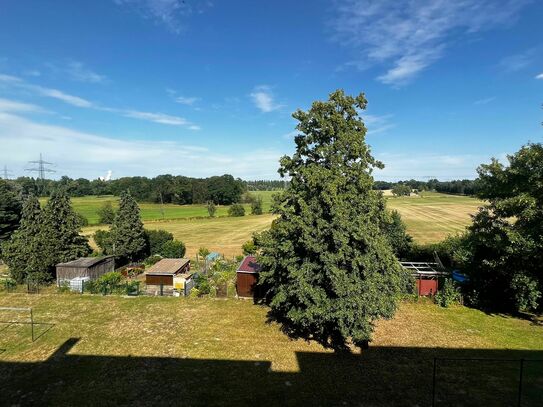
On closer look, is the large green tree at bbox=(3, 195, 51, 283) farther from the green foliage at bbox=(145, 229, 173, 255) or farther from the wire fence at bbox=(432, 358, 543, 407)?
the wire fence at bbox=(432, 358, 543, 407)

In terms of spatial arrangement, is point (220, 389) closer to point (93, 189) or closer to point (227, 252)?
point (227, 252)

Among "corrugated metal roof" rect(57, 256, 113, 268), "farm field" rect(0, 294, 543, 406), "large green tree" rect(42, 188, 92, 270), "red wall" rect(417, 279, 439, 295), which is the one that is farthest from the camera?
"large green tree" rect(42, 188, 92, 270)

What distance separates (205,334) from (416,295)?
51.5ft

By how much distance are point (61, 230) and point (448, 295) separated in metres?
34.2

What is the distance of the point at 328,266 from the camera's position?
51.6 feet

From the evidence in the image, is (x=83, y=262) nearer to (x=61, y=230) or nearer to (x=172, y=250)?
(x=61, y=230)

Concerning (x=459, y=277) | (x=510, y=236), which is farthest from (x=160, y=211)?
(x=510, y=236)

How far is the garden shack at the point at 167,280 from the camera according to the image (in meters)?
27.6

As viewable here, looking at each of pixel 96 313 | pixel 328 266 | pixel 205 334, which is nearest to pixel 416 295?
pixel 328 266

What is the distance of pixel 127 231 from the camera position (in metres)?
37.6

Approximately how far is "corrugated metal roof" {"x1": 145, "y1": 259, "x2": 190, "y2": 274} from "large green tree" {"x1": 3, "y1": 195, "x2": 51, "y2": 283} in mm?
9031

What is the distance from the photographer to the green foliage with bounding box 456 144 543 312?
19.0 m

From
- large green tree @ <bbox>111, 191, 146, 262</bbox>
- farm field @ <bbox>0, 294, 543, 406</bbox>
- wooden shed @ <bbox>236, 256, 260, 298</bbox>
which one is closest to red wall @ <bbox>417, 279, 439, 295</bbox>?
farm field @ <bbox>0, 294, 543, 406</bbox>

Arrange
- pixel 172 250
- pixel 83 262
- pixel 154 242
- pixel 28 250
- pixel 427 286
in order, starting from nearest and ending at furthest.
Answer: pixel 427 286 < pixel 28 250 < pixel 83 262 < pixel 172 250 < pixel 154 242
